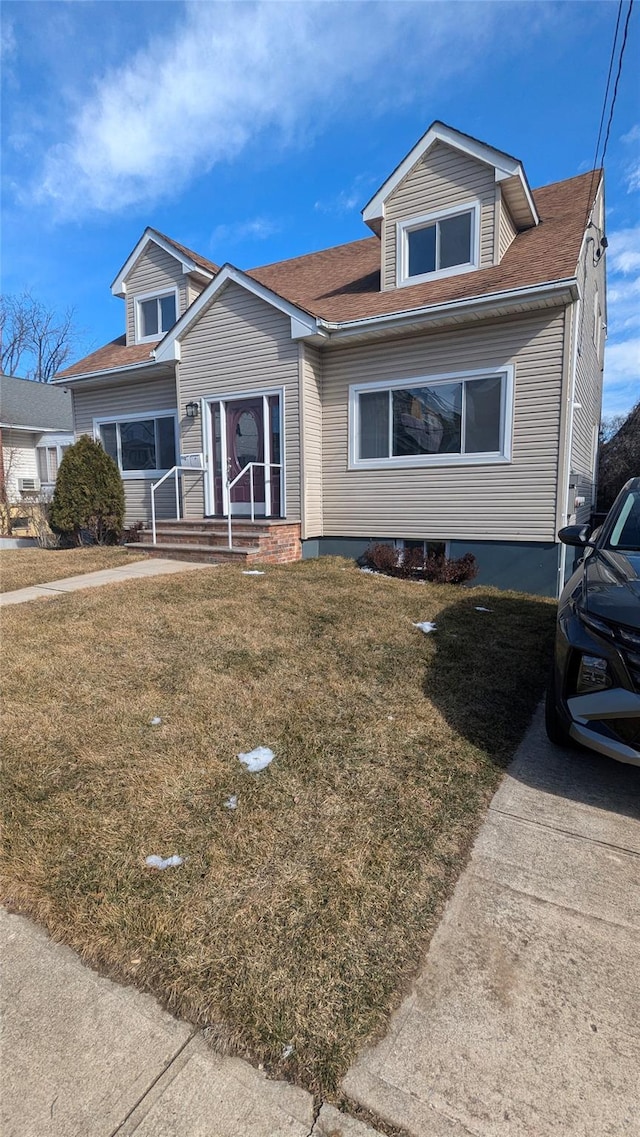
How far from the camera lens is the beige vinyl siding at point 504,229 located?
8711 millimetres

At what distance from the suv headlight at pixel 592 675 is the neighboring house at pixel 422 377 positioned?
226 inches

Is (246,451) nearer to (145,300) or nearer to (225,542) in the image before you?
(225,542)

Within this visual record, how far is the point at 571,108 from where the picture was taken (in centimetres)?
714

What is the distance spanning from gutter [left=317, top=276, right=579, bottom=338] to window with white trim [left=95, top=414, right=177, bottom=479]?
451 cm

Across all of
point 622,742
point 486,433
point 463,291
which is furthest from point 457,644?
point 463,291

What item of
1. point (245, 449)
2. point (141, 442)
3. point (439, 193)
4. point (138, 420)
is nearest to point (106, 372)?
point (138, 420)

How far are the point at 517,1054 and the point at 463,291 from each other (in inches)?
346

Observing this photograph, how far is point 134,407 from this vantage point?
39.6ft

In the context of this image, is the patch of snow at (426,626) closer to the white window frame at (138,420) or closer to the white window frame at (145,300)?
the white window frame at (138,420)

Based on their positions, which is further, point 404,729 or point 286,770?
point 404,729

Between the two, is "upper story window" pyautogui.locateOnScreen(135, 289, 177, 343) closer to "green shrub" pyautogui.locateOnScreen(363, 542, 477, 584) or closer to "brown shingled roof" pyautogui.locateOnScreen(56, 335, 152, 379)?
"brown shingled roof" pyautogui.locateOnScreen(56, 335, 152, 379)

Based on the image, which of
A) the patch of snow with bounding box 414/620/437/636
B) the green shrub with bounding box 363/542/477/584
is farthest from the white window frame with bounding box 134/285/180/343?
the patch of snow with bounding box 414/620/437/636

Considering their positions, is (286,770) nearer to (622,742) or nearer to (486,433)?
(622,742)

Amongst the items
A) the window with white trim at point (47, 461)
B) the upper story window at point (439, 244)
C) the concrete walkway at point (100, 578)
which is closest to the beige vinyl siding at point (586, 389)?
the upper story window at point (439, 244)
